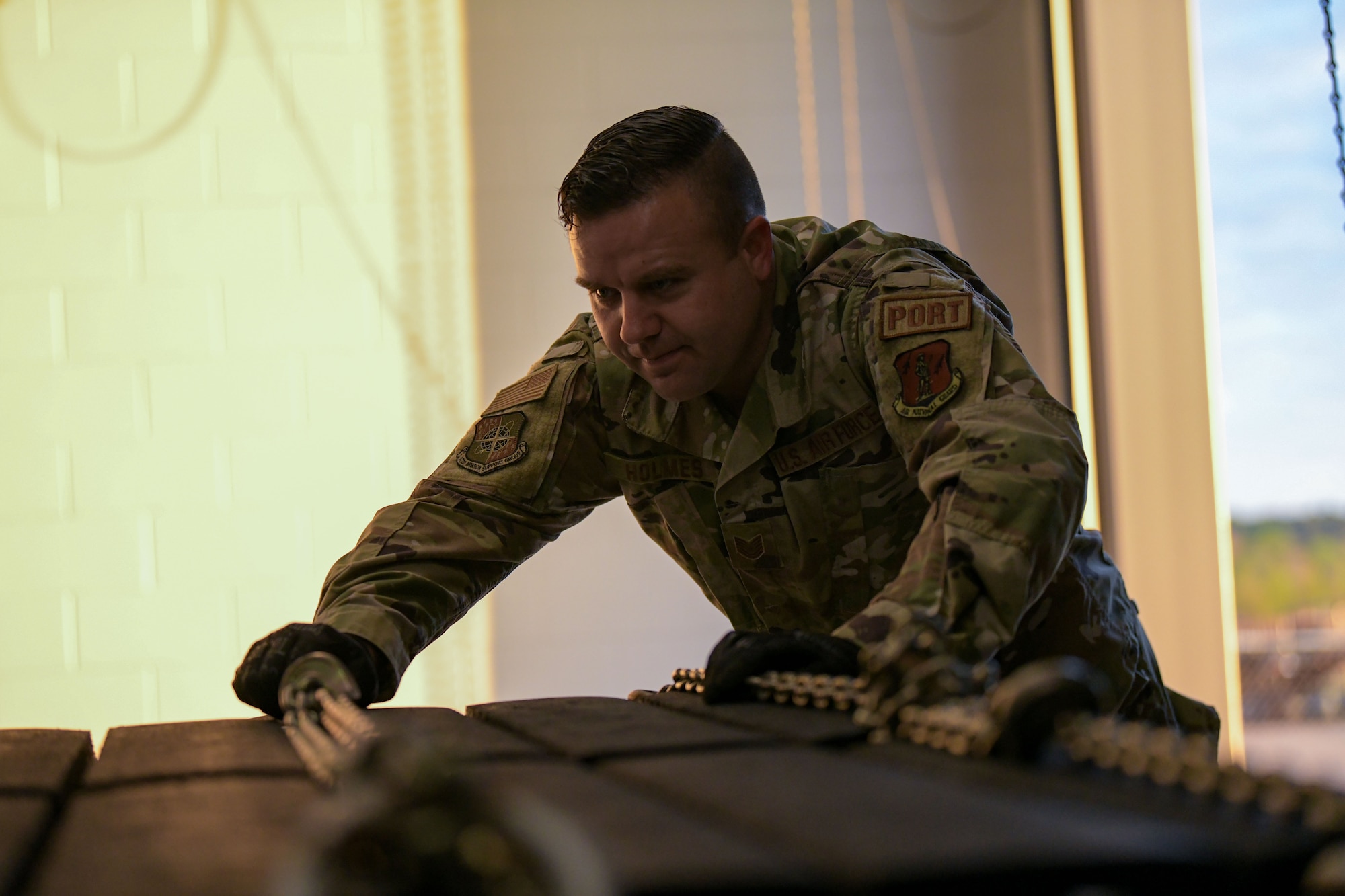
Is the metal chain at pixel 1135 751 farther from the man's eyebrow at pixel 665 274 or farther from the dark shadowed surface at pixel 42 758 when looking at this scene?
the man's eyebrow at pixel 665 274

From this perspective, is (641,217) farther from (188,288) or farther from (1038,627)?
(188,288)

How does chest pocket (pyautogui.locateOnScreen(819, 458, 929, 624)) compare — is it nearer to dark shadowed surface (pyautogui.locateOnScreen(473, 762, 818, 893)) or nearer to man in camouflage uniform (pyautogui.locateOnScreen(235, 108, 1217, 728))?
man in camouflage uniform (pyautogui.locateOnScreen(235, 108, 1217, 728))

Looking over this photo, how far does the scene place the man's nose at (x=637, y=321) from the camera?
155 centimetres

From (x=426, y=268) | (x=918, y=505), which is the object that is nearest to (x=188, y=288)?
(x=426, y=268)

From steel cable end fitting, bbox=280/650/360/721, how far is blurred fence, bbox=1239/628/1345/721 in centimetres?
241

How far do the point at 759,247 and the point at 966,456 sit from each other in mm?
573

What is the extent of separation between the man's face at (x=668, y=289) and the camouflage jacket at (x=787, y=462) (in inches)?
2.9

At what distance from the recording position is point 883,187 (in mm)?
2949

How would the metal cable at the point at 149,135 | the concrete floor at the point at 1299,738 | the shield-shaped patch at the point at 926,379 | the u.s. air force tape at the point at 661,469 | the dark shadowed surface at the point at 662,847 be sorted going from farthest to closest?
1. the concrete floor at the point at 1299,738
2. the metal cable at the point at 149,135
3. the u.s. air force tape at the point at 661,469
4. the shield-shaped patch at the point at 926,379
5. the dark shadowed surface at the point at 662,847

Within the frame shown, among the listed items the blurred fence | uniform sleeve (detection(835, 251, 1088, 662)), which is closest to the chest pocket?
uniform sleeve (detection(835, 251, 1088, 662))

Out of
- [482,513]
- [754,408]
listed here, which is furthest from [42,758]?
[754,408]

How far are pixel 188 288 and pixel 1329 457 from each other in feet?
8.87

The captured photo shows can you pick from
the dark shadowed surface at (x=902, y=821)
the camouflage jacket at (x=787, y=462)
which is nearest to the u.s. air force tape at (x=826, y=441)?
the camouflage jacket at (x=787, y=462)

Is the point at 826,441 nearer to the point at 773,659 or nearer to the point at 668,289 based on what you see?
the point at 668,289
